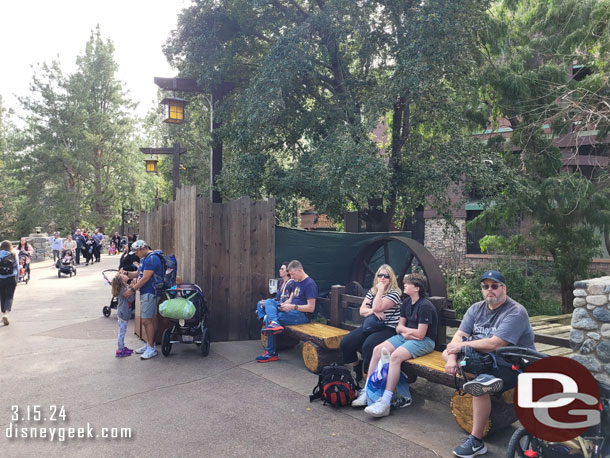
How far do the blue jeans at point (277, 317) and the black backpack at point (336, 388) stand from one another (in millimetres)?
1933

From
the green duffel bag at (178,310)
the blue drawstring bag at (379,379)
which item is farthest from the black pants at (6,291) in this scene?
the blue drawstring bag at (379,379)

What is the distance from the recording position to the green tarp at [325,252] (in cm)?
944

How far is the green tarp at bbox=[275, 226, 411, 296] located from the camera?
9438 millimetres

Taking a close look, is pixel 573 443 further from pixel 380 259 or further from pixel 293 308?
pixel 380 259

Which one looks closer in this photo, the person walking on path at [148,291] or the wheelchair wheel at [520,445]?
Answer: the wheelchair wheel at [520,445]

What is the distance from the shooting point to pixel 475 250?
21266 mm

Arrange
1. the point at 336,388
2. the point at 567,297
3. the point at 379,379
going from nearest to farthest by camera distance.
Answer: the point at 379,379 < the point at 336,388 < the point at 567,297

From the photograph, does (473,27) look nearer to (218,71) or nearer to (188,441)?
(218,71)

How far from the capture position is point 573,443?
334cm

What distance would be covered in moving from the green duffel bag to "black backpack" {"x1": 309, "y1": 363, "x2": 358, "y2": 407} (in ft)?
8.28

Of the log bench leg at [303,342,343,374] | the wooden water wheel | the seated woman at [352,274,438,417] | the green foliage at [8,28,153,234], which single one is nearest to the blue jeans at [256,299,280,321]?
the log bench leg at [303,342,343,374]

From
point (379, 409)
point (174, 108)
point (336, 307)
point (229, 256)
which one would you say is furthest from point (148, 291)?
point (174, 108)

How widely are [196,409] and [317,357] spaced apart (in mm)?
1906

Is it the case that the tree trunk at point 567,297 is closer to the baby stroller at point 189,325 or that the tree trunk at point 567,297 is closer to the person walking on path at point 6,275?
the baby stroller at point 189,325
